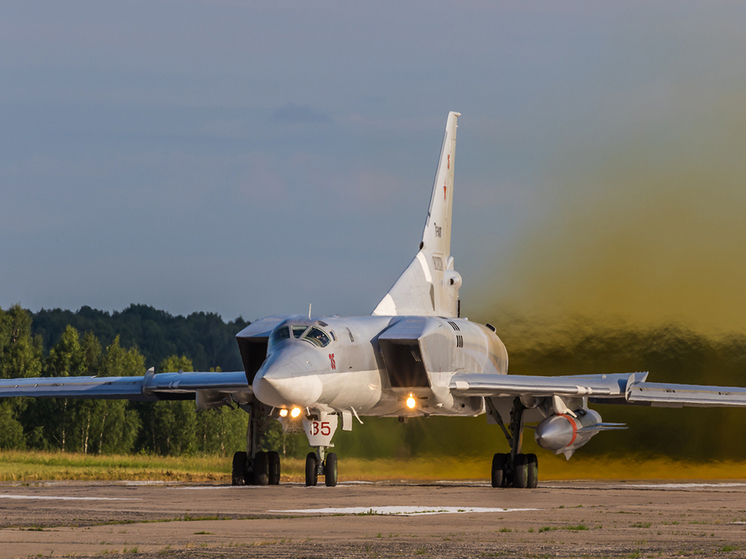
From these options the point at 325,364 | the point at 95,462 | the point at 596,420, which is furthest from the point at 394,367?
the point at 95,462

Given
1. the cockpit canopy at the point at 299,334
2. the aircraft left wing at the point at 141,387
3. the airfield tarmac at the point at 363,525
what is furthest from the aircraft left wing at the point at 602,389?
the aircraft left wing at the point at 141,387

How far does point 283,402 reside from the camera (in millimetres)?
19000

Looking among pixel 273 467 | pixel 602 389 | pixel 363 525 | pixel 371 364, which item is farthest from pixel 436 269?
pixel 363 525

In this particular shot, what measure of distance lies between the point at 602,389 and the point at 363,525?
1255cm

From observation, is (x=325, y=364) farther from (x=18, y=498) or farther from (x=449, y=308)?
(x=449, y=308)

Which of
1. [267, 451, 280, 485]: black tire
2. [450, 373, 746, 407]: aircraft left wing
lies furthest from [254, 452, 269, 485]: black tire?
[450, 373, 746, 407]: aircraft left wing

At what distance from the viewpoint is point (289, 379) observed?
1877 centimetres

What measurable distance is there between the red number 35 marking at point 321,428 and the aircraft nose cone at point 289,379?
993mm

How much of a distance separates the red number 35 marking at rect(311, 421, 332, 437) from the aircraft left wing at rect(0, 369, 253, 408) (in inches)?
110

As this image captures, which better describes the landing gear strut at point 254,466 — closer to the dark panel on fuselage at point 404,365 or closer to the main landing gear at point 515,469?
the dark panel on fuselage at point 404,365

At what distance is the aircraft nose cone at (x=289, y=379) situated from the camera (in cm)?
1862

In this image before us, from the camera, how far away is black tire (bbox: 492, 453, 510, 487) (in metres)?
22.4

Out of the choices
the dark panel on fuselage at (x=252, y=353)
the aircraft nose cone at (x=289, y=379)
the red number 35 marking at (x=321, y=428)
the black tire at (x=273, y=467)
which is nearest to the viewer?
the aircraft nose cone at (x=289, y=379)

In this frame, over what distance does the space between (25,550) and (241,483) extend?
14.7 metres
